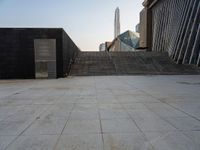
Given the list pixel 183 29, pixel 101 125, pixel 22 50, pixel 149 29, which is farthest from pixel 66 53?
pixel 149 29

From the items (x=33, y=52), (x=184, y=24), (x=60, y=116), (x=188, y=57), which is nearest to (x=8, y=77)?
(x=33, y=52)

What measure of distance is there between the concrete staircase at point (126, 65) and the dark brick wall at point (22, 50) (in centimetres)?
379

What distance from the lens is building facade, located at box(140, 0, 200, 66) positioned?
1030 inches

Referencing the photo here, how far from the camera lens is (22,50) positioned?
1867 centimetres

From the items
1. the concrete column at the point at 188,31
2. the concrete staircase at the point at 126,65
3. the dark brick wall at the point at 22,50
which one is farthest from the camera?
the concrete column at the point at 188,31

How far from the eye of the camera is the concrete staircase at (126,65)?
21812 millimetres

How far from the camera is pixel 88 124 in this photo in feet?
16.0

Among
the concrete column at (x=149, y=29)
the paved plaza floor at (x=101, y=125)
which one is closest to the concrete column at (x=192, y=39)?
the paved plaza floor at (x=101, y=125)

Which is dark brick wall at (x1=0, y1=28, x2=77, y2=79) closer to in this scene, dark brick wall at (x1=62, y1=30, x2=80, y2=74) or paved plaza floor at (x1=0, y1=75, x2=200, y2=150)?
dark brick wall at (x1=62, y1=30, x2=80, y2=74)

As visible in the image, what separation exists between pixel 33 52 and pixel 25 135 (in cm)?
1517

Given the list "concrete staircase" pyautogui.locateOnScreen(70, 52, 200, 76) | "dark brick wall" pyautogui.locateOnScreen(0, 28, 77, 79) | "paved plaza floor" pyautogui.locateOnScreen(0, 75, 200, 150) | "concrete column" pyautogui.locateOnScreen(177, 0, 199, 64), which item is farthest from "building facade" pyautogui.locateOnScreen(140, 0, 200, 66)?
"paved plaza floor" pyautogui.locateOnScreen(0, 75, 200, 150)

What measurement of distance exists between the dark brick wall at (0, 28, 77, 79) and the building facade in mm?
14292

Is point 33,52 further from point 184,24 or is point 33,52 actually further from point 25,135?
point 184,24

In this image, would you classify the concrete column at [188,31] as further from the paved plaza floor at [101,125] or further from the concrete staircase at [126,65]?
the paved plaza floor at [101,125]
